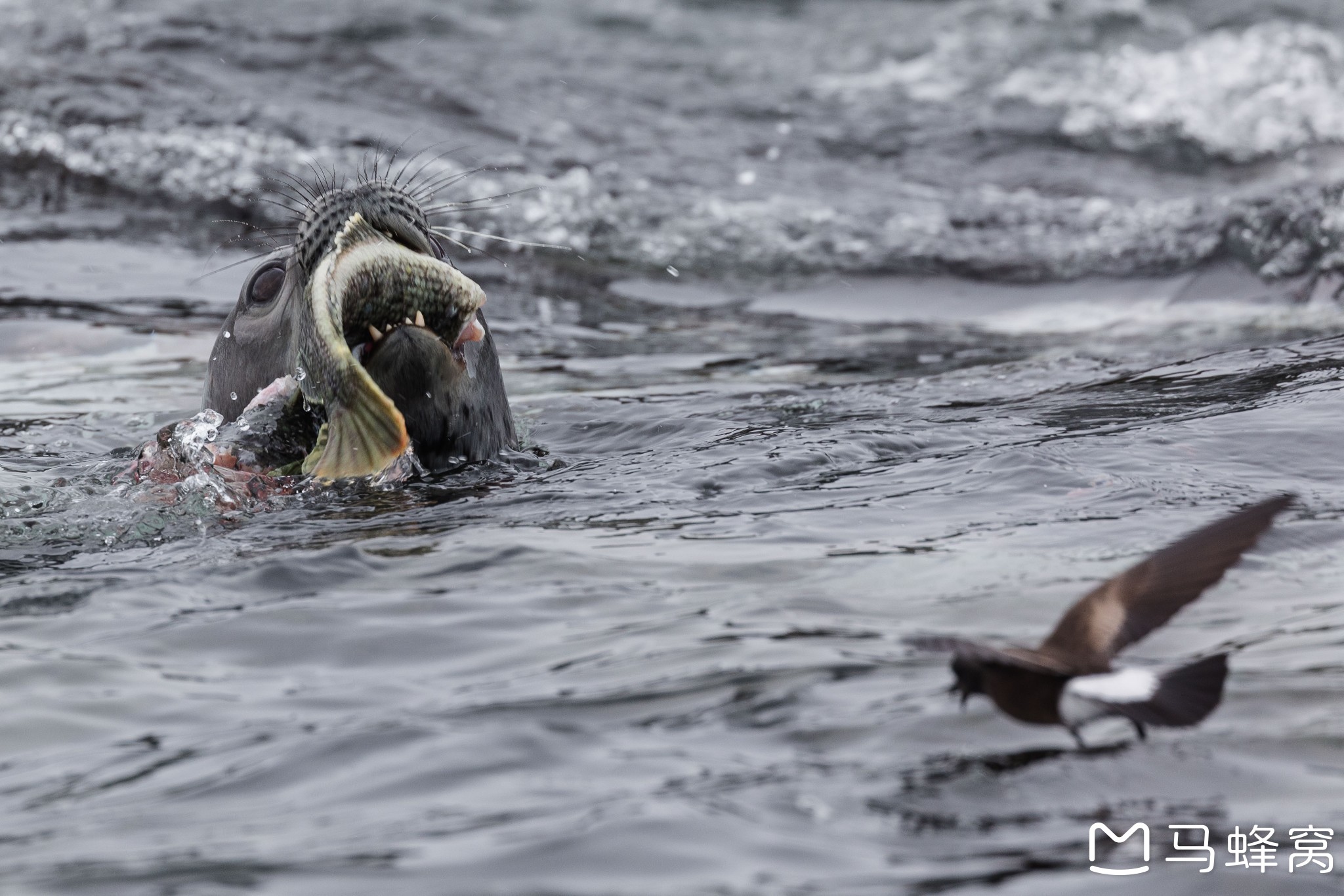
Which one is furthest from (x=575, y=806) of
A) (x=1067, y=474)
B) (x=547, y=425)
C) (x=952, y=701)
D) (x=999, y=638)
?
(x=547, y=425)

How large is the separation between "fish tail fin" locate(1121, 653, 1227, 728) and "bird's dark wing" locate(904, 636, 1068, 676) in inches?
5.4

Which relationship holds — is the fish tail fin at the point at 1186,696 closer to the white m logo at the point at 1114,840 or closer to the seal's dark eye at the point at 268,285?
the white m logo at the point at 1114,840

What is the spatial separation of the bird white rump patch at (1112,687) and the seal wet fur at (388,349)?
7.74ft

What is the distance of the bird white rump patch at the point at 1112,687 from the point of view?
2.54m

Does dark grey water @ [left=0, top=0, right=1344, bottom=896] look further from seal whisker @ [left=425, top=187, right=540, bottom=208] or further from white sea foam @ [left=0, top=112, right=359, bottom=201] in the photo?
seal whisker @ [left=425, top=187, right=540, bottom=208]

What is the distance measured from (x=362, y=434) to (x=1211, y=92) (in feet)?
41.4

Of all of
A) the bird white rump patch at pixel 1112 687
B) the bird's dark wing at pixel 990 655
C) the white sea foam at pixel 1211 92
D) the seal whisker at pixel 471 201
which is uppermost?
the white sea foam at pixel 1211 92

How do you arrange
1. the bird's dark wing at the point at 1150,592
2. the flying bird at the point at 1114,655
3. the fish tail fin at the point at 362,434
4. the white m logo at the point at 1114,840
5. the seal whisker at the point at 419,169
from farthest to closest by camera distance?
the seal whisker at the point at 419,169 → the fish tail fin at the point at 362,434 → the bird's dark wing at the point at 1150,592 → the flying bird at the point at 1114,655 → the white m logo at the point at 1114,840

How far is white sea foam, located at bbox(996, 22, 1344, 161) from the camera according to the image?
555 inches

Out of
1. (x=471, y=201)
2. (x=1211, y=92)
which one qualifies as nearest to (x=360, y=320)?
(x=471, y=201)

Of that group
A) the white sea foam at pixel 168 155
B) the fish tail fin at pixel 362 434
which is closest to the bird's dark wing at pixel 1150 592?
the fish tail fin at pixel 362 434

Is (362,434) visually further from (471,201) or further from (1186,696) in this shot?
(471,201)

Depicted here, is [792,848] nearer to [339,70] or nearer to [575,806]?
[575,806]

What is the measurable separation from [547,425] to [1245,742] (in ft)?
13.0
